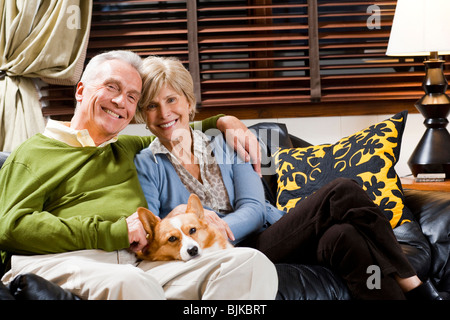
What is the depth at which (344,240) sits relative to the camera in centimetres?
169

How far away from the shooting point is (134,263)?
1.59m

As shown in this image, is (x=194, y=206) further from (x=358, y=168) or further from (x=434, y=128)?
(x=434, y=128)

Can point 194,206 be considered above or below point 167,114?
A: below

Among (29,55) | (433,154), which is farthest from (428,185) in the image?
(29,55)

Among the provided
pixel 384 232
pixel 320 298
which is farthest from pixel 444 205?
pixel 320 298

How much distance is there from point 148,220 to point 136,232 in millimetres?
47

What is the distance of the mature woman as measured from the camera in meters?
1.69

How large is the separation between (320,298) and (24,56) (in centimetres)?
193

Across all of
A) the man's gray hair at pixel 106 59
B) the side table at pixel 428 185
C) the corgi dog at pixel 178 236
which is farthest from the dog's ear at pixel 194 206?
the side table at pixel 428 185

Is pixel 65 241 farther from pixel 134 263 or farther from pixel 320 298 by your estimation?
pixel 320 298

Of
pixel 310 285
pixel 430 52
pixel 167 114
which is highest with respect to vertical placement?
pixel 430 52
